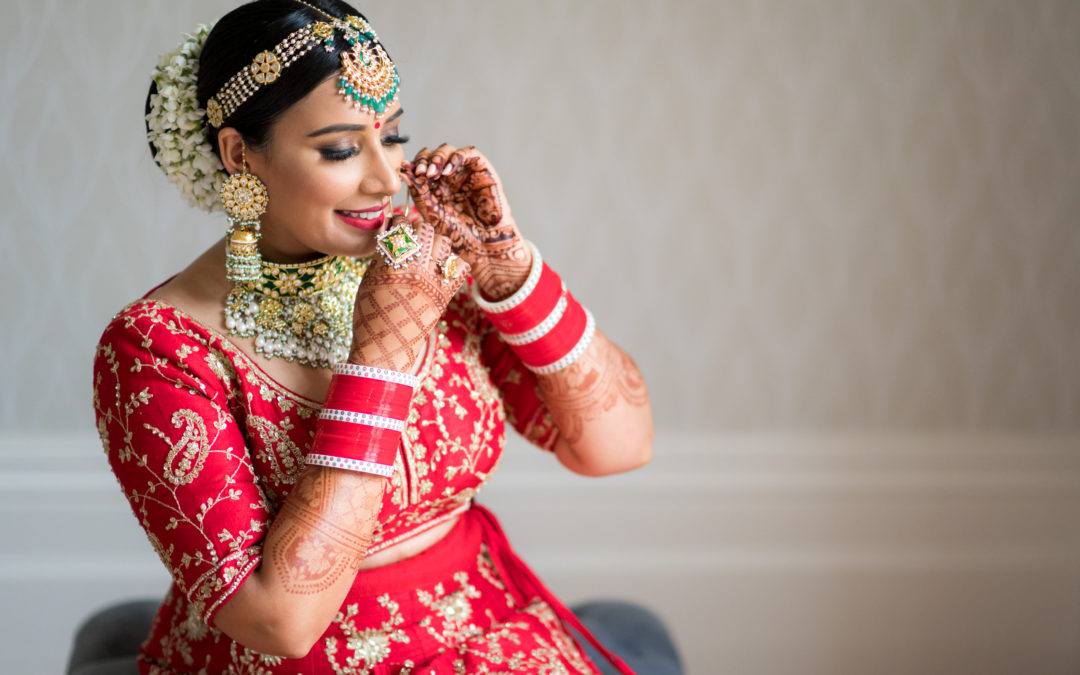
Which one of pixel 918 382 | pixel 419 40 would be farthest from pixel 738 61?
pixel 918 382

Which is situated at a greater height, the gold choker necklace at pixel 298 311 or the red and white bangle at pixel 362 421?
the gold choker necklace at pixel 298 311

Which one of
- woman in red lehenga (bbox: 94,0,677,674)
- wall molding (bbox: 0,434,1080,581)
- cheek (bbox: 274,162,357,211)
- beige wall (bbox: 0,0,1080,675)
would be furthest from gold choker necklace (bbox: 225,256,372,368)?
wall molding (bbox: 0,434,1080,581)

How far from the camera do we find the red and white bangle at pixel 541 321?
1.37 metres

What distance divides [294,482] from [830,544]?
1903 millimetres

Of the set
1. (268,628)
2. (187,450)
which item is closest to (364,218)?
(187,450)

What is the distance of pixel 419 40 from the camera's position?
2359 millimetres

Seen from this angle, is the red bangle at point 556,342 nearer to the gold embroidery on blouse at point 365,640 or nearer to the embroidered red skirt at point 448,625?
the embroidered red skirt at point 448,625

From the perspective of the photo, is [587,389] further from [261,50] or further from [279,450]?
[261,50]

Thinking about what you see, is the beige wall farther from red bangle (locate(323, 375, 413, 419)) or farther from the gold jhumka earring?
red bangle (locate(323, 375, 413, 419))

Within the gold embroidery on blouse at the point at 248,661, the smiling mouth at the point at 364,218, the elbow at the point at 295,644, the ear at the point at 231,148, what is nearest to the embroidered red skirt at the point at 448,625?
the gold embroidery on blouse at the point at 248,661

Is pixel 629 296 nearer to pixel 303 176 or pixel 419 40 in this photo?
pixel 419 40

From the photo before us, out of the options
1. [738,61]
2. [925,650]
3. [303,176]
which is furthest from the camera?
[925,650]

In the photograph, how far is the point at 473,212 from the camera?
1363mm

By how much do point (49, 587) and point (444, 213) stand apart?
1.82 metres
